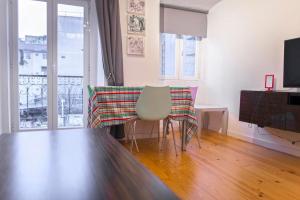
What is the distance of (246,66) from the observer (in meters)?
3.70

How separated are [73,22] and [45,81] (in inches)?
40.3

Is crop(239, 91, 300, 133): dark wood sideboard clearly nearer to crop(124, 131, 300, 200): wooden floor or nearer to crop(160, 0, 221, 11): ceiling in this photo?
crop(124, 131, 300, 200): wooden floor

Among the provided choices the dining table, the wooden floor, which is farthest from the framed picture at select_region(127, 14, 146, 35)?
the wooden floor

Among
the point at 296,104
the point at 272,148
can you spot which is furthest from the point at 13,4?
the point at 272,148

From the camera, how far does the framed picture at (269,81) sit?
316 cm

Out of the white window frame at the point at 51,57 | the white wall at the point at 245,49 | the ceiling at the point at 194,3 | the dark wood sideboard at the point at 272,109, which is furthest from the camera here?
the ceiling at the point at 194,3

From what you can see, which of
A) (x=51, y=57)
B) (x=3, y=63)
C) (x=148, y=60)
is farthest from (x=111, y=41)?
(x=3, y=63)

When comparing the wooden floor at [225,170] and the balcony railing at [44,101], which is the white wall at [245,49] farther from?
the balcony railing at [44,101]

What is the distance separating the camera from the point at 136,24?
3.57 m

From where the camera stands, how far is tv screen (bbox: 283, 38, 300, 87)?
273cm

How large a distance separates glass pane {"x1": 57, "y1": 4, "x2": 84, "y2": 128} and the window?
4.97ft

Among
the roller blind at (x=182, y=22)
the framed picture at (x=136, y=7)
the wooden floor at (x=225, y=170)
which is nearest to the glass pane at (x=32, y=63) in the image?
the framed picture at (x=136, y=7)

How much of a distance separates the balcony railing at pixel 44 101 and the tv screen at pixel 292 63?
9.66 ft

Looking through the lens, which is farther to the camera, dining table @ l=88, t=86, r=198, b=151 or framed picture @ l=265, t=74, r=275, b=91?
framed picture @ l=265, t=74, r=275, b=91
